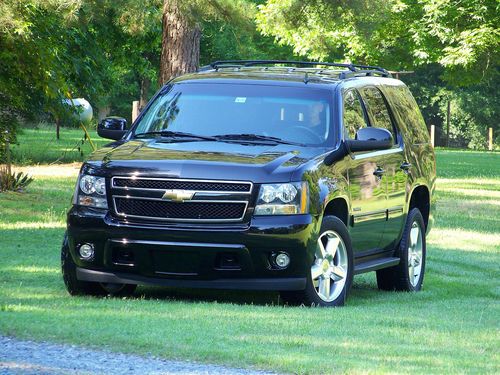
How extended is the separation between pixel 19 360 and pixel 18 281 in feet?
14.6

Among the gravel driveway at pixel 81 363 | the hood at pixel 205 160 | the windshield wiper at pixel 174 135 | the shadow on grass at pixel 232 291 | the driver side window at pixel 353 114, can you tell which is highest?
the driver side window at pixel 353 114

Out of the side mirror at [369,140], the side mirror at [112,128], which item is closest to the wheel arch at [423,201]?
the side mirror at [369,140]

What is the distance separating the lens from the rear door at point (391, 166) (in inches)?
485

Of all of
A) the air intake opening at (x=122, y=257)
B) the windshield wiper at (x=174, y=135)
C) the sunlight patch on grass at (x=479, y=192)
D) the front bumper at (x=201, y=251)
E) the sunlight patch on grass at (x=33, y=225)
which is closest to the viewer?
the front bumper at (x=201, y=251)

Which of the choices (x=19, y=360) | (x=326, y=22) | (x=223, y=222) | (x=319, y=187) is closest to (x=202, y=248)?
(x=223, y=222)

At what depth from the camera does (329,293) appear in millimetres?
10914

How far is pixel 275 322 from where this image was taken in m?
9.21

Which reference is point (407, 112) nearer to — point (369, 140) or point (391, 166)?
point (391, 166)

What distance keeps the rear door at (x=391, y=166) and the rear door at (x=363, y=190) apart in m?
0.11

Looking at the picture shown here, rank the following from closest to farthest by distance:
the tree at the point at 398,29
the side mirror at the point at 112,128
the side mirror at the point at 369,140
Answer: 1. the side mirror at the point at 369,140
2. the side mirror at the point at 112,128
3. the tree at the point at 398,29

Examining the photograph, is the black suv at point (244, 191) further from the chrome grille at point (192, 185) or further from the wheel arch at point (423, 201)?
the wheel arch at point (423, 201)

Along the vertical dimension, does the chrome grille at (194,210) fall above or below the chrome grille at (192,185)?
below

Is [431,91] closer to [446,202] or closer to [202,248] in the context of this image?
[446,202]

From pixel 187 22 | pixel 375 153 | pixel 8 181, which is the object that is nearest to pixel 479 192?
pixel 187 22
